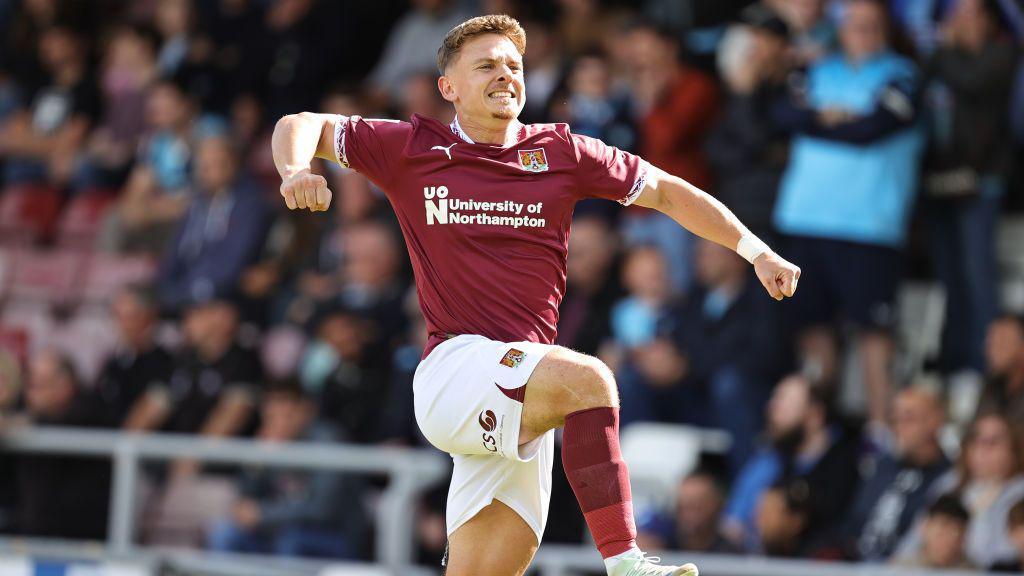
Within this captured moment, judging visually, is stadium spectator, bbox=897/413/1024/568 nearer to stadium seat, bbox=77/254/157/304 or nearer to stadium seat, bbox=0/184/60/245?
stadium seat, bbox=77/254/157/304

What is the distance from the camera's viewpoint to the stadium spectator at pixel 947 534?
28.6 ft

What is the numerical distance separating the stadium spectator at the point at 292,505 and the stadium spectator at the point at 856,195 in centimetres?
284

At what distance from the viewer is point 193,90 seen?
14367 millimetres

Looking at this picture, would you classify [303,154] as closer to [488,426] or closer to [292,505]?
[488,426]

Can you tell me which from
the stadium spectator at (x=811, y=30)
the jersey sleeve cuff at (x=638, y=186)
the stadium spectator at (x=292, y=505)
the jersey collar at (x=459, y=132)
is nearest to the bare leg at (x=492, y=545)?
the jersey sleeve cuff at (x=638, y=186)

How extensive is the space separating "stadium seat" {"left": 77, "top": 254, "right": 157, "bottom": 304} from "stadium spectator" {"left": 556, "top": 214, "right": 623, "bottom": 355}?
4.20 m

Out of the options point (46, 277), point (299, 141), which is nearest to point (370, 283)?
point (46, 277)

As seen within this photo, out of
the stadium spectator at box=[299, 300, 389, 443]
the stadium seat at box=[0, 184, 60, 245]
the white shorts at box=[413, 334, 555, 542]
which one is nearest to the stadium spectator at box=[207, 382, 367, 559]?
the stadium spectator at box=[299, 300, 389, 443]

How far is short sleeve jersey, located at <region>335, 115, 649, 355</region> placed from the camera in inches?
231

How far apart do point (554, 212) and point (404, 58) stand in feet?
25.9

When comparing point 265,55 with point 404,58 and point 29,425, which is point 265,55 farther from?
point 29,425

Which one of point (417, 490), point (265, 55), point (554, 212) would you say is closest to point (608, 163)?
point (554, 212)

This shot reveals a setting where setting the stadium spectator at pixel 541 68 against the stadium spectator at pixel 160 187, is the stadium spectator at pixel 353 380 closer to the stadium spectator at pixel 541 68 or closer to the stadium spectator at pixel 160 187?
the stadium spectator at pixel 541 68

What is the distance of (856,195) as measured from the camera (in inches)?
400
